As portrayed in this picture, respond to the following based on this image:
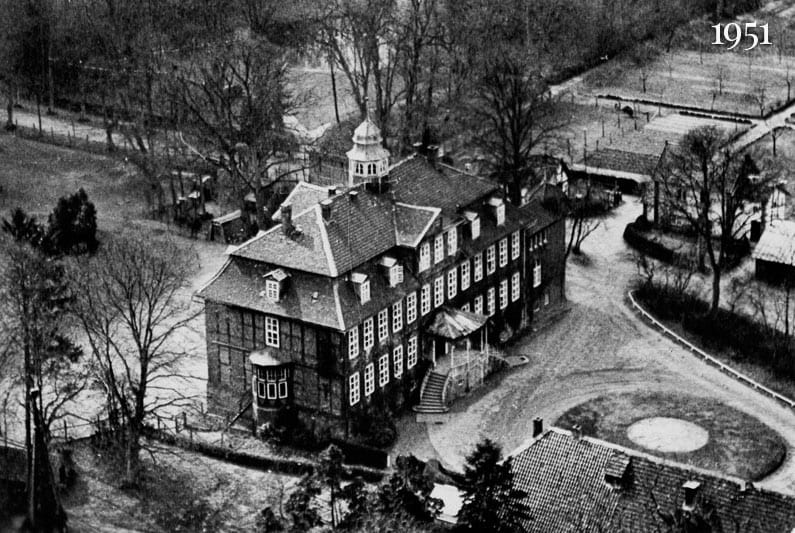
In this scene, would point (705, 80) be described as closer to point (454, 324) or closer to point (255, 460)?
point (454, 324)

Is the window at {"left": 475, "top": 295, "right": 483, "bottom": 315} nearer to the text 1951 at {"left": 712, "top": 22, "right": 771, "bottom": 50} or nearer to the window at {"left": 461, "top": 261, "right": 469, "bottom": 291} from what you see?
the window at {"left": 461, "top": 261, "right": 469, "bottom": 291}

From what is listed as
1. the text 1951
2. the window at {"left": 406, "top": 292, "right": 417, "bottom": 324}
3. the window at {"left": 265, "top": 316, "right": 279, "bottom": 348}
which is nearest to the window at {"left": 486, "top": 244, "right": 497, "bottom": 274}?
the window at {"left": 406, "top": 292, "right": 417, "bottom": 324}

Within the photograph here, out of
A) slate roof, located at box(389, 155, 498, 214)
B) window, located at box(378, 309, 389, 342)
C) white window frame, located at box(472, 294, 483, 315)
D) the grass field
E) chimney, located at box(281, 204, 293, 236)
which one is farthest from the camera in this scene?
the grass field

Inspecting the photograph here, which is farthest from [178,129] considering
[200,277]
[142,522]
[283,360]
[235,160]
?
[142,522]

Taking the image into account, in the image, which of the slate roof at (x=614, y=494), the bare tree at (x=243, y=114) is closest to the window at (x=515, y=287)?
the bare tree at (x=243, y=114)

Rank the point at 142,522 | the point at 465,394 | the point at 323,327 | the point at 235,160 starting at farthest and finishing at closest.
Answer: the point at 235,160
the point at 465,394
the point at 323,327
the point at 142,522

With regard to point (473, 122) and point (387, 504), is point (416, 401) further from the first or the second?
point (473, 122)
